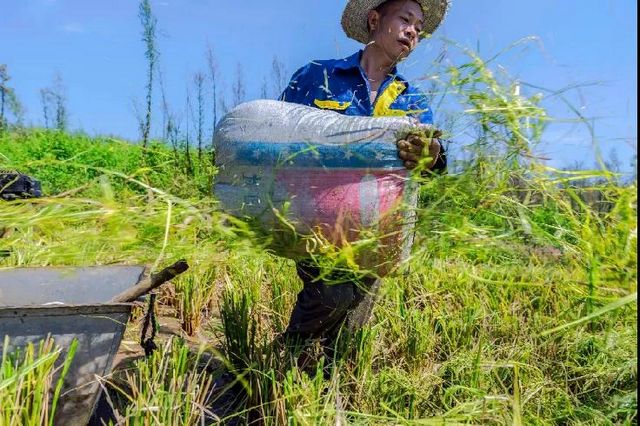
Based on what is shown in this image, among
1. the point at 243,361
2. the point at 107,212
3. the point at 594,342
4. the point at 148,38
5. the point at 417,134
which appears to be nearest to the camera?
the point at 107,212

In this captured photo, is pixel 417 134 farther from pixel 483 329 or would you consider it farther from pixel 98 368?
pixel 483 329

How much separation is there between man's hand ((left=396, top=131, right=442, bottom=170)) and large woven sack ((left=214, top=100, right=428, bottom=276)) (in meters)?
0.02

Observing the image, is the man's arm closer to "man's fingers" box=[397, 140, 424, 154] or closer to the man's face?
the man's face

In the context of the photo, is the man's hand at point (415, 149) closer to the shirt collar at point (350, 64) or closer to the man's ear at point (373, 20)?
the shirt collar at point (350, 64)

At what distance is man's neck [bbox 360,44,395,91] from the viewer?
8.75ft

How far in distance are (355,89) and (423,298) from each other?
134cm

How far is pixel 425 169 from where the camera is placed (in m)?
1.69

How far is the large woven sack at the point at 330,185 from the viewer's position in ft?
5.79

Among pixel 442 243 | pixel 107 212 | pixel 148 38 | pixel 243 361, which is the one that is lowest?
pixel 243 361

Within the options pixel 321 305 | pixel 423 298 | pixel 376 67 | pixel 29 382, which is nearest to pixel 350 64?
pixel 376 67

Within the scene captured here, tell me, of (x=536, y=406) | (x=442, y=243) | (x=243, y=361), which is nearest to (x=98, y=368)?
(x=243, y=361)

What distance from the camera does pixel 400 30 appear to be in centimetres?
A: 253

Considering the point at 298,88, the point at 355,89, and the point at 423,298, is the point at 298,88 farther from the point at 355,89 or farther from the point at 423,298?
the point at 423,298

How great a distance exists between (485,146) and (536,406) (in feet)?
4.34
